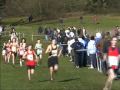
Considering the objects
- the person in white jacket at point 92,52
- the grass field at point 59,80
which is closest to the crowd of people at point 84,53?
the person in white jacket at point 92,52

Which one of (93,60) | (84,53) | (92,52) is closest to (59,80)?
(93,60)

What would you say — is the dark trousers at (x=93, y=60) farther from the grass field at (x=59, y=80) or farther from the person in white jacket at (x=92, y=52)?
the grass field at (x=59, y=80)

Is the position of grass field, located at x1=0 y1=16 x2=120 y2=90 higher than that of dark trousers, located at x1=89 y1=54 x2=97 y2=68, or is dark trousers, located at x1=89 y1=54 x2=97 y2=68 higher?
dark trousers, located at x1=89 y1=54 x2=97 y2=68

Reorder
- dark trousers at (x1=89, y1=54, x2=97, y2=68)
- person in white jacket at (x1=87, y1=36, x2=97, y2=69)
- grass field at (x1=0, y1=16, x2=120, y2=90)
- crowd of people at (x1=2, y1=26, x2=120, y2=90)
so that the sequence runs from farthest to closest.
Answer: person in white jacket at (x1=87, y1=36, x2=97, y2=69) → dark trousers at (x1=89, y1=54, x2=97, y2=68) → grass field at (x1=0, y1=16, x2=120, y2=90) → crowd of people at (x1=2, y1=26, x2=120, y2=90)

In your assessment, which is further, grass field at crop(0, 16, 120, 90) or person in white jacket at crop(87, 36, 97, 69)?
person in white jacket at crop(87, 36, 97, 69)

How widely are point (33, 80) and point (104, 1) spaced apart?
96.0 m

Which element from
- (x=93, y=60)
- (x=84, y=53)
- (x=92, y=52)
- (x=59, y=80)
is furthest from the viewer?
(x=84, y=53)

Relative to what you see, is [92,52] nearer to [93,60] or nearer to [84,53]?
[93,60]

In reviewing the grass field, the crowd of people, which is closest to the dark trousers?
the crowd of people

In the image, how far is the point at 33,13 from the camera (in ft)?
365

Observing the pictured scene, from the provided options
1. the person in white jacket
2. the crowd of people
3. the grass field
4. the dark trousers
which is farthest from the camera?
the person in white jacket

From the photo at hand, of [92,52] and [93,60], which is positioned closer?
[93,60]

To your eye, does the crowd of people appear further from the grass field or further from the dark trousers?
the grass field

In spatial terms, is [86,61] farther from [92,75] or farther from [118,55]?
[118,55]
